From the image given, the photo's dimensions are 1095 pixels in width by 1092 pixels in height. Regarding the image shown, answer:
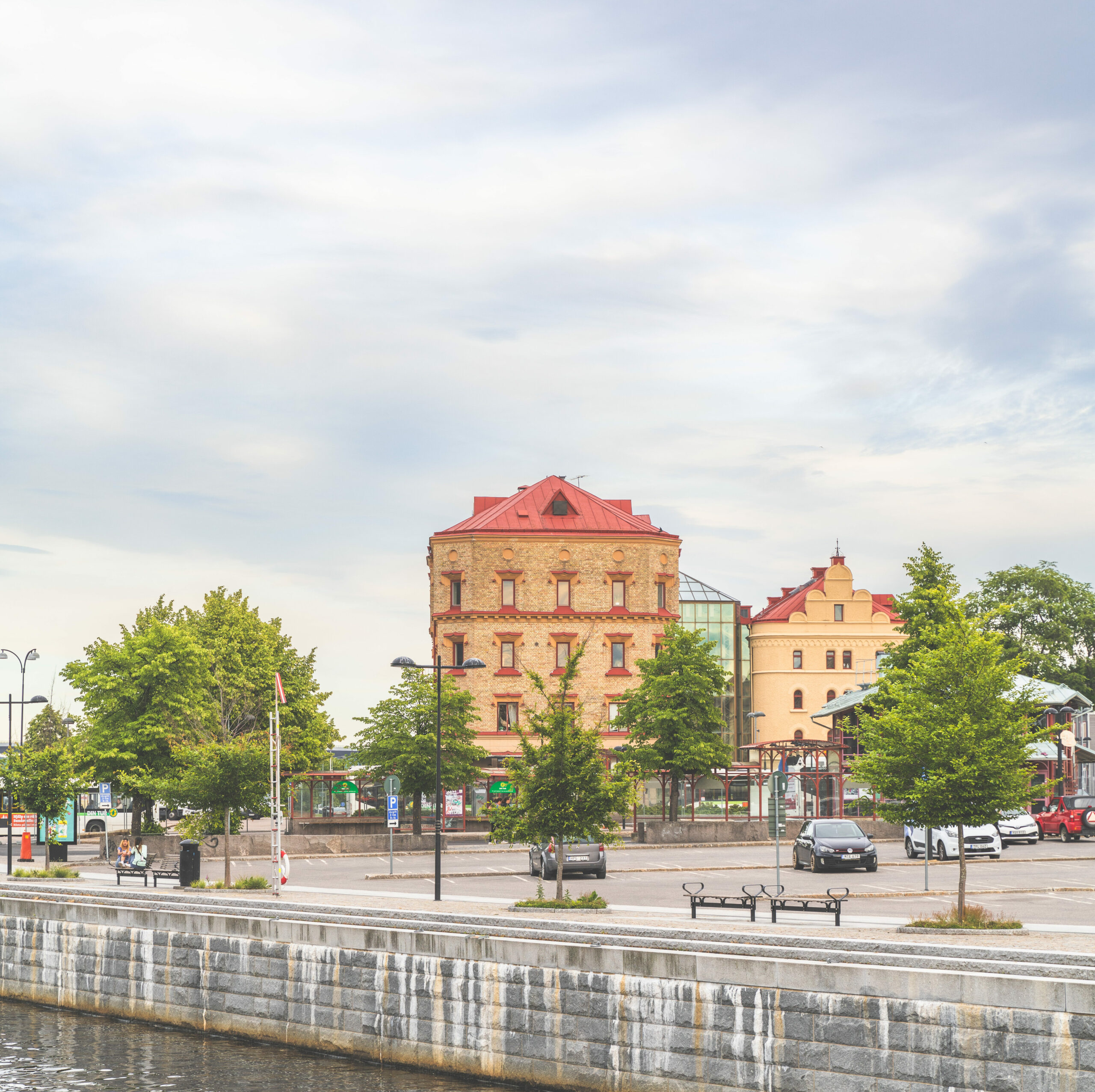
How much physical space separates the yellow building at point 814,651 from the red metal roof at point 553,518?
21.7m

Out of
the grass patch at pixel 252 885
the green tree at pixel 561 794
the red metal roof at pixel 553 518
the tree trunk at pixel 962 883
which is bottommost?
the grass patch at pixel 252 885

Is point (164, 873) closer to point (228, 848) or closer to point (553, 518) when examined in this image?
point (228, 848)

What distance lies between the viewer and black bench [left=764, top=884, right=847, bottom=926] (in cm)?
2300

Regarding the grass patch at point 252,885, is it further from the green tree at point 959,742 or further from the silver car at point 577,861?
the green tree at point 959,742

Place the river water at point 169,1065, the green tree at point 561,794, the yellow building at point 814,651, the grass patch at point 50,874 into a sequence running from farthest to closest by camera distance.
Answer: the yellow building at point 814,651 → the grass patch at point 50,874 → the green tree at point 561,794 → the river water at point 169,1065

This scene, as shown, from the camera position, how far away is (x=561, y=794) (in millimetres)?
27797

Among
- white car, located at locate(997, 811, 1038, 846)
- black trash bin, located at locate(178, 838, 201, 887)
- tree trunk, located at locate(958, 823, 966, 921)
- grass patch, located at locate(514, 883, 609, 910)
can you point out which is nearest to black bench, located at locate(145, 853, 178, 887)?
black trash bin, located at locate(178, 838, 201, 887)

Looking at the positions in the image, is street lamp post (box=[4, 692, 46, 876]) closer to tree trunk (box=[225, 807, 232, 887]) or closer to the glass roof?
tree trunk (box=[225, 807, 232, 887])

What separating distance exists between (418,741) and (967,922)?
3566 cm

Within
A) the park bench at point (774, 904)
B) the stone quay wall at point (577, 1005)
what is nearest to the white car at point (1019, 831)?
the park bench at point (774, 904)

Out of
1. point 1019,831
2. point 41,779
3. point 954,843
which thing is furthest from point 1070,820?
point 41,779

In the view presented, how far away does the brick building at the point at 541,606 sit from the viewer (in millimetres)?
77062

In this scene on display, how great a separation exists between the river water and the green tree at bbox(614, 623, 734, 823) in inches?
1266

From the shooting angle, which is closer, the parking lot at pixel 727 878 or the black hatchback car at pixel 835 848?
the parking lot at pixel 727 878
